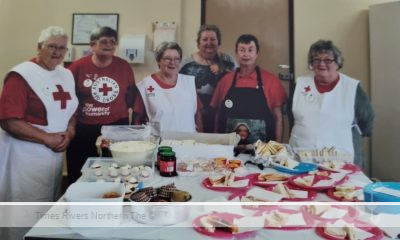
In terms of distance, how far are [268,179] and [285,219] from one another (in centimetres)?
35

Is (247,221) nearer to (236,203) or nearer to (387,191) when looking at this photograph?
(236,203)

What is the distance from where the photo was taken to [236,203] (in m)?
0.94

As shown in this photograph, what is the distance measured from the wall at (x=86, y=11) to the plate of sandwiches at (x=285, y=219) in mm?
1050

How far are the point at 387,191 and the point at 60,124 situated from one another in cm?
136

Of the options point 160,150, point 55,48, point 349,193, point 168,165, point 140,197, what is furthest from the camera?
point 55,48

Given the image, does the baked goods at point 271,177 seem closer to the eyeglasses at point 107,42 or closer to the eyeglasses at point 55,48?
A: the eyeglasses at point 107,42

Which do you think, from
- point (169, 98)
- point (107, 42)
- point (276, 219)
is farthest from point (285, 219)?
point (107, 42)

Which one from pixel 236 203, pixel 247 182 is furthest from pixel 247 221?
pixel 247 182

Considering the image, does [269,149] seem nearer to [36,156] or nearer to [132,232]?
[132,232]

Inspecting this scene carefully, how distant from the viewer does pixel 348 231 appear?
78 centimetres

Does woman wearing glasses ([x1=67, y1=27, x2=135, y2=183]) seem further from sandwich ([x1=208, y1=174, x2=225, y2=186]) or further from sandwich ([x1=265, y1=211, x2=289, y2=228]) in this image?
sandwich ([x1=265, y1=211, x2=289, y2=228])

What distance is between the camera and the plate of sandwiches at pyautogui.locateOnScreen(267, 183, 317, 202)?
39.6 inches

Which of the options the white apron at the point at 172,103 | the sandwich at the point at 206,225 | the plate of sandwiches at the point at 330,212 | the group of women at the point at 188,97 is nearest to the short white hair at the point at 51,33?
the group of women at the point at 188,97

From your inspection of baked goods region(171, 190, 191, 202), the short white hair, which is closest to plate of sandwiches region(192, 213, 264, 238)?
baked goods region(171, 190, 191, 202)
